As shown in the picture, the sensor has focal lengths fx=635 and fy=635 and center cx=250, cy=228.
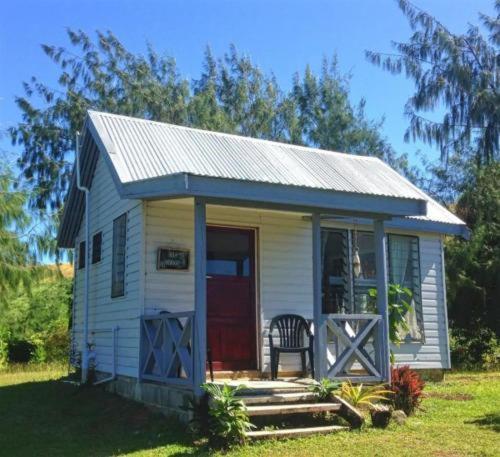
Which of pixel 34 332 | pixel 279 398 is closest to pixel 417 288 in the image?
pixel 279 398

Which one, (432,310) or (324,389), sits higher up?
(432,310)

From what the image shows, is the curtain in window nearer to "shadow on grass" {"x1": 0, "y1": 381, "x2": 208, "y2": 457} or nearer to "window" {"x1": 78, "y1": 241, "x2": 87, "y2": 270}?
"shadow on grass" {"x1": 0, "y1": 381, "x2": 208, "y2": 457}

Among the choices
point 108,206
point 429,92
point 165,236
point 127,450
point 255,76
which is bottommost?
point 127,450

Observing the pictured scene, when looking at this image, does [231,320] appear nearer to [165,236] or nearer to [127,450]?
[165,236]

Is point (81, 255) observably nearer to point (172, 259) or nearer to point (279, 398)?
point (172, 259)

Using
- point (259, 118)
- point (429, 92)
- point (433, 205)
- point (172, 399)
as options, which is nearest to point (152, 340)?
point (172, 399)

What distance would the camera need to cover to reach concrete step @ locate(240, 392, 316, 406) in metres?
7.24

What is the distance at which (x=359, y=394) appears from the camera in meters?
7.83

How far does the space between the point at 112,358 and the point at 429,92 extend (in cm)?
1130

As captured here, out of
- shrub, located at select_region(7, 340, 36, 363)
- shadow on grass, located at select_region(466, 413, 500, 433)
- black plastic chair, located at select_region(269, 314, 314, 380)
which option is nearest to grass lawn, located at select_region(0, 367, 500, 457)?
shadow on grass, located at select_region(466, 413, 500, 433)

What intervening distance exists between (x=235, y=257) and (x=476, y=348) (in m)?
11.1

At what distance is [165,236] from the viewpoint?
29.9 feet

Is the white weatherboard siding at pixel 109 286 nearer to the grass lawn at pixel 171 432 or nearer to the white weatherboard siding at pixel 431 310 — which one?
the grass lawn at pixel 171 432

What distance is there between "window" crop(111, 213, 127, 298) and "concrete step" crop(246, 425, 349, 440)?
12.1 feet
